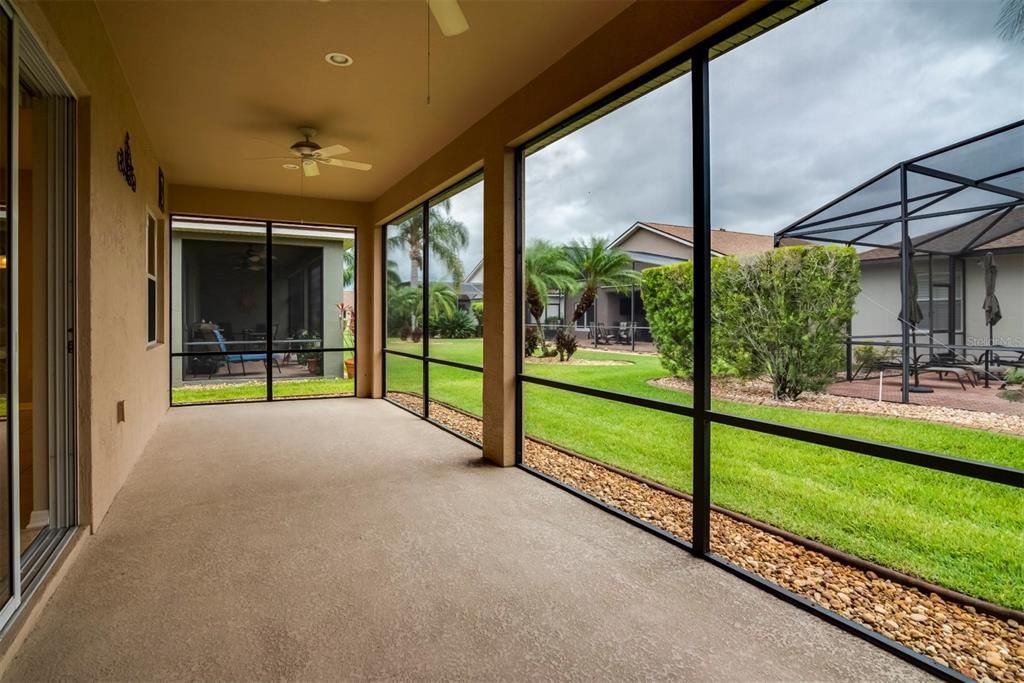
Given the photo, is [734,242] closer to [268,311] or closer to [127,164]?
[127,164]

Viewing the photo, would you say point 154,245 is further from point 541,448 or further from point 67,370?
point 541,448

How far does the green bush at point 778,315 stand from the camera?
242cm

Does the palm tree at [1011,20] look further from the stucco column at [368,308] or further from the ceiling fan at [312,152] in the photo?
the stucco column at [368,308]

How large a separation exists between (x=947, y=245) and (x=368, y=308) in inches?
267

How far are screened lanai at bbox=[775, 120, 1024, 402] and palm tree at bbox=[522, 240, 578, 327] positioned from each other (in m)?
1.92

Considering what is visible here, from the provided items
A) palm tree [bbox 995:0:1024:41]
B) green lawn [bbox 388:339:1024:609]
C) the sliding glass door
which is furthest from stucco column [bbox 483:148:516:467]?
the sliding glass door

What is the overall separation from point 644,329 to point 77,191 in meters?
3.13

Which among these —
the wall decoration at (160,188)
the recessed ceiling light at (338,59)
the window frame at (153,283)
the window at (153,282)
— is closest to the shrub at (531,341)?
the recessed ceiling light at (338,59)

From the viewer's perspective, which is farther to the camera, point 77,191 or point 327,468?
point 327,468

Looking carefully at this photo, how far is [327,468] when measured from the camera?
163 inches

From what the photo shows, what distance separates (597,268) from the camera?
3701 millimetres

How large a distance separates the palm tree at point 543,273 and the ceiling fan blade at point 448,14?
1.80 metres

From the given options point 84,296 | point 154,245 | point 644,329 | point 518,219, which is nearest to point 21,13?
point 84,296

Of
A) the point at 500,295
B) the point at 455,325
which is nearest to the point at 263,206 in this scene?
the point at 455,325
